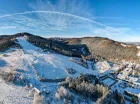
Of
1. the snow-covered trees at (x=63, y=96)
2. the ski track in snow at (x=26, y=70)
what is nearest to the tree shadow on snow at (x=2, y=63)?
the ski track in snow at (x=26, y=70)

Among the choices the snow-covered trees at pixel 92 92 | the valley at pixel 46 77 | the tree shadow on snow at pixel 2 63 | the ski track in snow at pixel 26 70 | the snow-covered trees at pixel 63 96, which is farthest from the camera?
the tree shadow on snow at pixel 2 63

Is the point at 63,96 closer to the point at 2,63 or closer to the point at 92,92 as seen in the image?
the point at 92,92

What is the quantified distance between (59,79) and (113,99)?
18215mm

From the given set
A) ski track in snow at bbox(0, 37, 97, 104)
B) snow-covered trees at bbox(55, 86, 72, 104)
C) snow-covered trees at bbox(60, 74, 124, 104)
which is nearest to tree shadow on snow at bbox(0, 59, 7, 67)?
ski track in snow at bbox(0, 37, 97, 104)

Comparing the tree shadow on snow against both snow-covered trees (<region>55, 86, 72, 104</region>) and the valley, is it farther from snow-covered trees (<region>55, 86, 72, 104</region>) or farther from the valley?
snow-covered trees (<region>55, 86, 72, 104</region>)

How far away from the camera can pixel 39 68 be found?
65312 mm

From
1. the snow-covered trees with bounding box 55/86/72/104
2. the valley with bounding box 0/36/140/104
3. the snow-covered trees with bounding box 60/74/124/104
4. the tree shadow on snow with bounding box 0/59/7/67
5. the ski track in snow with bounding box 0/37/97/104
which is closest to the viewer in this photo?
the ski track in snow with bounding box 0/37/97/104

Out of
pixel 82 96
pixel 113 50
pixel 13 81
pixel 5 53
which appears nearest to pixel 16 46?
pixel 5 53

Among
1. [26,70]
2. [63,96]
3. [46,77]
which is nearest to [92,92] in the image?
[63,96]

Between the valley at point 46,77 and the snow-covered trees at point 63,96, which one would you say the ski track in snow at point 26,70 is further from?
the snow-covered trees at point 63,96

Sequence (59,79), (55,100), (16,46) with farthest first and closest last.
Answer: (16,46), (59,79), (55,100)

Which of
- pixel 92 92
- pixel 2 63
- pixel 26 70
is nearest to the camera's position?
pixel 92 92

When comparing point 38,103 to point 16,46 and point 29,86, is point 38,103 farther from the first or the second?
point 16,46

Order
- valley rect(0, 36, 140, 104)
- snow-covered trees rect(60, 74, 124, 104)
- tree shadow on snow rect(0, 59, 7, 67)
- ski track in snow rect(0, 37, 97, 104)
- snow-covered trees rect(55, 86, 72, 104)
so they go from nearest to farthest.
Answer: ski track in snow rect(0, 37, 97, 104) < snow-covered trees rect(55, 86, 72, 104) < valley rect(0, 36, 140, 104) < snow-covered trees rect(60, 74, 124, 104) < tree shadow on snow rect(0, 59, 7, 67)
